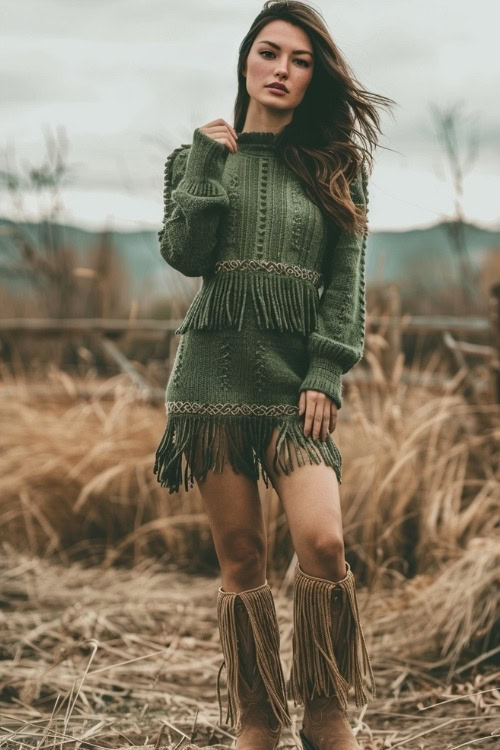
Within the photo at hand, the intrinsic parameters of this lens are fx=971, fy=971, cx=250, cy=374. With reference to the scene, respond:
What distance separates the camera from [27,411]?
5633 millimetres

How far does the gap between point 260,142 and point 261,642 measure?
4.39 feet

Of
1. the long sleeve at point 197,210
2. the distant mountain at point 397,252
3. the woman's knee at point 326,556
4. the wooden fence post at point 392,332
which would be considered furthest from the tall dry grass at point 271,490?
the distant mountain at point 397,252

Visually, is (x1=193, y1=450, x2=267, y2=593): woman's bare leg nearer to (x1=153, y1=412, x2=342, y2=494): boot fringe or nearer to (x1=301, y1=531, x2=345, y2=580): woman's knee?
(x1=153, y1=412, x2=342, y2=494): boot fringe

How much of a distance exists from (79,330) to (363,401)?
12.0 ft

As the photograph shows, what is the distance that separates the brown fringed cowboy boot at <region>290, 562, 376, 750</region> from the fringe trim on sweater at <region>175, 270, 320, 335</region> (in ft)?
2.11

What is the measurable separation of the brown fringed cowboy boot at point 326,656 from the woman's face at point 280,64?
1246 millimetres

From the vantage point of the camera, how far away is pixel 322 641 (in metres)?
2.46

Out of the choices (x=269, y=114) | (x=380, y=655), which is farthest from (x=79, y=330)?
(x=269, y=114)

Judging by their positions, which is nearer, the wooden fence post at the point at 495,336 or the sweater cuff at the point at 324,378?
the sweater cuff at the point at 324,378

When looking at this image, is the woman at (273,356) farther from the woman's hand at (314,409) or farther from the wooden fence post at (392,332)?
the wooden fence post at (392,332)

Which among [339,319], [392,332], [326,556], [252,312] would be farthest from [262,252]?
[392,332]

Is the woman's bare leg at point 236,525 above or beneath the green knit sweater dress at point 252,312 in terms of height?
beneath

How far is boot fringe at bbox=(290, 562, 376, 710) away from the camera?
2441 mm

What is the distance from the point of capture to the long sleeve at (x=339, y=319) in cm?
250
